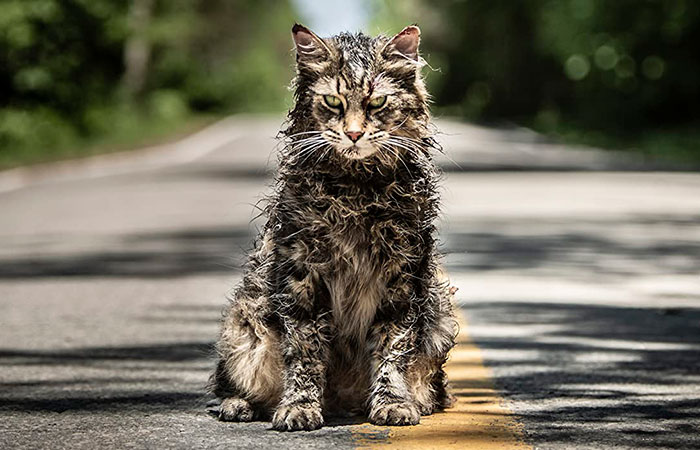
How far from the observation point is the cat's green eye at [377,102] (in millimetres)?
5234

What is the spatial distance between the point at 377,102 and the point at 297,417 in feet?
4.16

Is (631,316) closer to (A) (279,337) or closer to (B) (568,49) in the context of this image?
(A) (279,337)

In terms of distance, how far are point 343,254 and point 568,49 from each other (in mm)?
42928

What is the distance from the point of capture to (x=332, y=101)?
5.24 meters

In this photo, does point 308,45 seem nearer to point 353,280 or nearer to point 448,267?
point 353,280

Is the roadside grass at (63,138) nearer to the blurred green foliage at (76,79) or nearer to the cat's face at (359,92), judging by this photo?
the blurred green foliage at (76,79)

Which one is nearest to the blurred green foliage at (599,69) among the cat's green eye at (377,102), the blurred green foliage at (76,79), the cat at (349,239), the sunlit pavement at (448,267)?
the blurred green foliage at (76,79)

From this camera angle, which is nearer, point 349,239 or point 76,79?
point 349,239

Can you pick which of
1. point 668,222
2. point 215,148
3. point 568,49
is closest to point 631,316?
point 668,222

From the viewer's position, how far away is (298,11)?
11550 centimetres

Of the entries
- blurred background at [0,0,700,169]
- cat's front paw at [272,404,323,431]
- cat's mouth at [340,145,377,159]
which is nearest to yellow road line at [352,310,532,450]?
cat's front paw at [272,404,323,431]

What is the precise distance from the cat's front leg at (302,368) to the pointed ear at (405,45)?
1062mm

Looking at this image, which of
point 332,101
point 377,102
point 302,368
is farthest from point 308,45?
point 302,368

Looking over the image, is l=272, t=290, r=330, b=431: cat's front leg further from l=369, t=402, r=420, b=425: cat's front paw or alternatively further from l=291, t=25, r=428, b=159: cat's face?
l=291, t=25, r=428, b=159: cat's face
